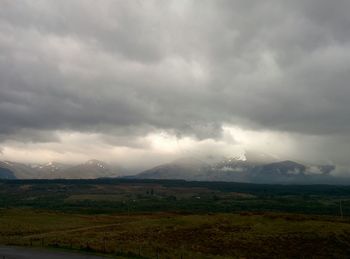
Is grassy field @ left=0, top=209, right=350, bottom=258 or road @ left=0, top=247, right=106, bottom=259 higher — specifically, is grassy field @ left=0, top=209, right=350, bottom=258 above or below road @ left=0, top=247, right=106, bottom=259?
below

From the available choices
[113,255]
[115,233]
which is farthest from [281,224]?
[113,255]

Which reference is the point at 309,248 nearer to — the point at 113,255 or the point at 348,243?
the point at 348,243

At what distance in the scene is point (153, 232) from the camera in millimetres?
83750

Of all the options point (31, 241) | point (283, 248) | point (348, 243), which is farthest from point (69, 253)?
point (348, 243)

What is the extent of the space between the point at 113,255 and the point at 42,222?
197 feet

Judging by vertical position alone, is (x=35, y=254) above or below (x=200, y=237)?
above

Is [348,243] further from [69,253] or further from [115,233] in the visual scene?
[69,253]

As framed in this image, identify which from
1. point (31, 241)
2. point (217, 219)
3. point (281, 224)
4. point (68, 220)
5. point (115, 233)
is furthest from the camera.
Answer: point (68, 220)

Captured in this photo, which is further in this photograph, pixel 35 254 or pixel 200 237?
pixel 200 237

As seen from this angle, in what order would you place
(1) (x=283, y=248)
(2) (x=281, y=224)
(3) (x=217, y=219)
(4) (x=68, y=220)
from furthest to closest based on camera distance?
1. (4) (x=68, y=220)
2. (3) (x=217, y=219)
3. (2) (x=281, y=224)
4. (1) (x=283, y=248)

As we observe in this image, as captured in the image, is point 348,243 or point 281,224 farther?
point 281,224

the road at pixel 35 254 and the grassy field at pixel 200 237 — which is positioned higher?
the road at pixel 35 254

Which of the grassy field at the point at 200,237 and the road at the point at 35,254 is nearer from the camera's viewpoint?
the road at the point at 35,254

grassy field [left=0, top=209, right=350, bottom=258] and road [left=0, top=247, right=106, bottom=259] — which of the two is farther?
grassy field [left=0, top=209, right=350, bottom=258]
